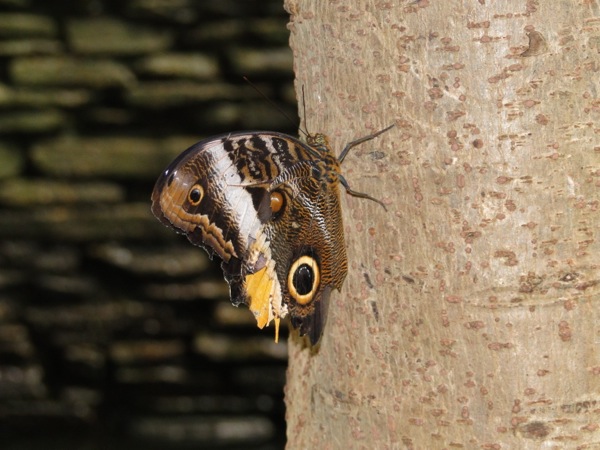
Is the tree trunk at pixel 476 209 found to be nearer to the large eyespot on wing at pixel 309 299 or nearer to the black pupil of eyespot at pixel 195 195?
the large eyespot on wing at pixel 309 299

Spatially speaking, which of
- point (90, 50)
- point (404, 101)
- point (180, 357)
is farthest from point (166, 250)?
point (404, 101)

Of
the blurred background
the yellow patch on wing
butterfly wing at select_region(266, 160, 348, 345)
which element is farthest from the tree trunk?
the blurred background

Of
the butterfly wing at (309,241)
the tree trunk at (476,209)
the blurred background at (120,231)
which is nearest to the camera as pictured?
the tree trunk at (476,209)

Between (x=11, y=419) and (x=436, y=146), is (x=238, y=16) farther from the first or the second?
(x=436, y=146)

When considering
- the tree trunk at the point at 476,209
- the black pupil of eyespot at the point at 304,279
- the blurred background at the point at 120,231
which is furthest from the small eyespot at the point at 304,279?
the blurred background at the point at 120,231

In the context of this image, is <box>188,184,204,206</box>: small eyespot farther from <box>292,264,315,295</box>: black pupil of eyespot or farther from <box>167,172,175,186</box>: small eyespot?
<box>292,264,315,295</box>: black pupil of eyespot
